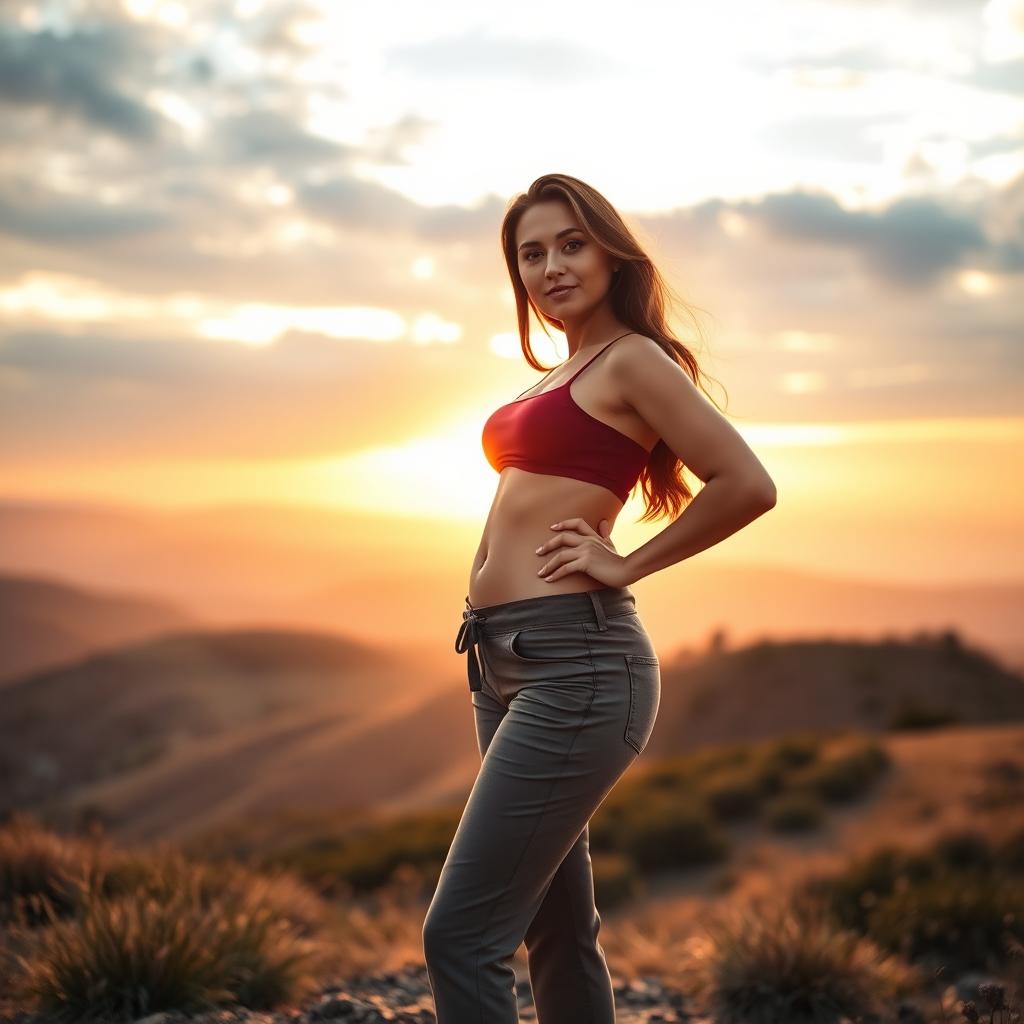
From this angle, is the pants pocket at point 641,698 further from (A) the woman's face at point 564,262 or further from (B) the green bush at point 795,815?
(B) the green bush at point 795,815

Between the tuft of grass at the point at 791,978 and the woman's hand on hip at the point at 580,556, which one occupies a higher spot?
the woman's hand on hip at the point at 580,556

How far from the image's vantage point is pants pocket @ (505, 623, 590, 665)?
3.03 m

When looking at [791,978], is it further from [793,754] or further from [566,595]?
[793,754]

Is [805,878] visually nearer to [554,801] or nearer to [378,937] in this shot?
[378,937]

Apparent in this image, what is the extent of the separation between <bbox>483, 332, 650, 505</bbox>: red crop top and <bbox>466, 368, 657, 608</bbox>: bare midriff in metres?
0.02

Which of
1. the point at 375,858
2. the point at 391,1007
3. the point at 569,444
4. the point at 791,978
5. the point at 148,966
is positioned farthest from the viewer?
the point at 375,858

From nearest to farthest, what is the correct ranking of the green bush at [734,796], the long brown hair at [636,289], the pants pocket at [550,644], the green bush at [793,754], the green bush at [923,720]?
the pants pocket at [550,644], the long brown hair at [636,289], the green bush at [734,796], the green bush at [793,754], the green bush at [923,720]

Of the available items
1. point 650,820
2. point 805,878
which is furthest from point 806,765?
point 805,878

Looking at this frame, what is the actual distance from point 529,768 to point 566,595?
49cm

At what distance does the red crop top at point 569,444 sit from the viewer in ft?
10.4

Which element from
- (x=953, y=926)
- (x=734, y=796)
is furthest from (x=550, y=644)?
(x=734, y=796)

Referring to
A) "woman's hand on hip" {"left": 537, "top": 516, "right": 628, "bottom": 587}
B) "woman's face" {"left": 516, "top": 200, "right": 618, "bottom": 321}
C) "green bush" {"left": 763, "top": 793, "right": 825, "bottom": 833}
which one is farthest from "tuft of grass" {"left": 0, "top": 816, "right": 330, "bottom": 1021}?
"green bush" {"left": 763, "top": 793, "right": 825, "bottom": 833}

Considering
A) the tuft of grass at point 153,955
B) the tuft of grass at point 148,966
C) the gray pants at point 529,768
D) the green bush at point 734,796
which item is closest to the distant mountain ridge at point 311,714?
the green bush at point 734,796

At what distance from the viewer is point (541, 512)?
319cm
